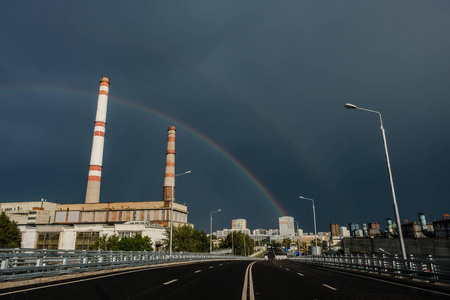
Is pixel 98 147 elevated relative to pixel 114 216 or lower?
elevated

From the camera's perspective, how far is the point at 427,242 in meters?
44.0

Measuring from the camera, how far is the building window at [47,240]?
79438 mm

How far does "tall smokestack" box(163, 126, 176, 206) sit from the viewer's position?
330 ft

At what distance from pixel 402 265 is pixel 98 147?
86.7m

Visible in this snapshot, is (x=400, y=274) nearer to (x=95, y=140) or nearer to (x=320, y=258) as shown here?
(x=320, y=258)

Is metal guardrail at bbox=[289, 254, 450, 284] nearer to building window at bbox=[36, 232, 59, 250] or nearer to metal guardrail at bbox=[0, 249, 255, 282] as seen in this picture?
metal guardrail at bbox=[0, 249, 255, 282]

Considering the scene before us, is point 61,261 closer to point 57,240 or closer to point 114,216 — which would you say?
point 57,240

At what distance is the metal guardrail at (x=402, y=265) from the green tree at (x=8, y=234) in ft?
226

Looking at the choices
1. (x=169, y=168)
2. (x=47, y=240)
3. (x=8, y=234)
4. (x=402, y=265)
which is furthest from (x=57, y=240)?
(x=402, y=265)

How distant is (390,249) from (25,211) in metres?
125

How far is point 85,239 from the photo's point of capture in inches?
3068

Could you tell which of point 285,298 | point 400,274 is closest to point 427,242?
point 400,274

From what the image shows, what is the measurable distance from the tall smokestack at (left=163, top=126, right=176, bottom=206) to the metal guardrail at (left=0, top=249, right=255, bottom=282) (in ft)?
217

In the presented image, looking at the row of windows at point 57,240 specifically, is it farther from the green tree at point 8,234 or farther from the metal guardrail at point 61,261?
the metal guardrail at point 61,261
